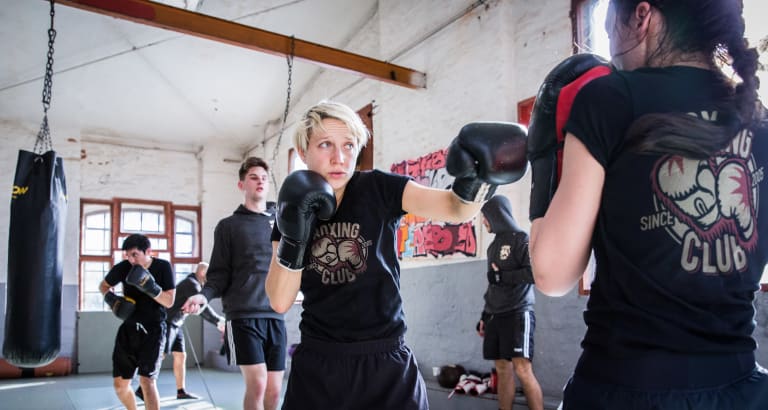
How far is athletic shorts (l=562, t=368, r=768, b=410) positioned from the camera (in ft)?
2.88

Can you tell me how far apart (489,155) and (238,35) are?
435 cm

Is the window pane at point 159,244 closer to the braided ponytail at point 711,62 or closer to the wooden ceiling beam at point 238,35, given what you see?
the wooden ceiling beam at point 238,35

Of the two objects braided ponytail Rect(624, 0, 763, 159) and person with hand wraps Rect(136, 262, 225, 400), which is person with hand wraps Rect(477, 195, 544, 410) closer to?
person with hand wraps Rect(136, 262, 225, 400)

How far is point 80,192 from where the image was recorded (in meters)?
10.1

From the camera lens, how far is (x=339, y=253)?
178 centimetres

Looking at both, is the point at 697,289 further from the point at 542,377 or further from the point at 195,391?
the point at 195,391

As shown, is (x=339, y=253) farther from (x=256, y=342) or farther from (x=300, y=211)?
(x=256, y=342)

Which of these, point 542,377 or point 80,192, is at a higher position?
point 80,192

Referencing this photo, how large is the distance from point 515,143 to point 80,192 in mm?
10225

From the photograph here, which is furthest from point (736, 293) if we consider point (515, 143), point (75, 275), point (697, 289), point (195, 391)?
point (75, 275)

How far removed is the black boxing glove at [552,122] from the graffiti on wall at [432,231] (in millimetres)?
4088

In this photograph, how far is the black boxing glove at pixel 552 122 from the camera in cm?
104

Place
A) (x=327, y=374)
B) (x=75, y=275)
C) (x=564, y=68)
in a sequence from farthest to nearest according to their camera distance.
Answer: (x=75, y=275) → (x=327, y=374) → (x=564, y=68)

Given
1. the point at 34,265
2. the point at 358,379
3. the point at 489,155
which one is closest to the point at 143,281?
the point at 34,265
